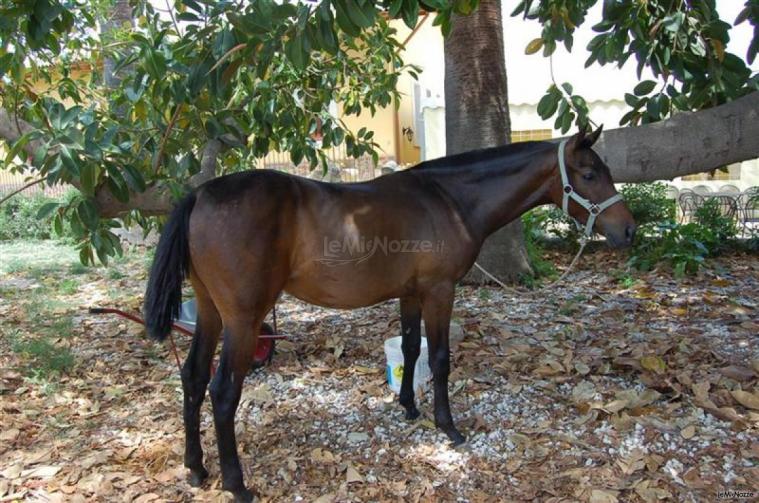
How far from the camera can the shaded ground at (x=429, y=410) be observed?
2.76 metres

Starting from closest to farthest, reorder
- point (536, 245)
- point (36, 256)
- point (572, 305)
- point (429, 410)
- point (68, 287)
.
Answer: point (429, 410) → point (572, 305) → point (68, 287) → point (536, 245) → point (36, 256)

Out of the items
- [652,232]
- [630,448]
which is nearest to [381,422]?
[630,448]

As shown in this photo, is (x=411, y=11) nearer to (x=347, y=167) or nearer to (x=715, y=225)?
(x=715, y=225)

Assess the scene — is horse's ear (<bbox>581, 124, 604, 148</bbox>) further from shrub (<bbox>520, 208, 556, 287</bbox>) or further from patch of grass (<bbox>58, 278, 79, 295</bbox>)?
patch of grass (<bbox>58, 278, 79, 295</bbox>)

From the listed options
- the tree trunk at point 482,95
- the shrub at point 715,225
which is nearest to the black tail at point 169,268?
the tree trunk at point 482,95

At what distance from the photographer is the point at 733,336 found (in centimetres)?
432

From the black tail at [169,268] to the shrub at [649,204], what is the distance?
22.2 ft

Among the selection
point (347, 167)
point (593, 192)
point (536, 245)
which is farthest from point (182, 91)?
point (347, 167)

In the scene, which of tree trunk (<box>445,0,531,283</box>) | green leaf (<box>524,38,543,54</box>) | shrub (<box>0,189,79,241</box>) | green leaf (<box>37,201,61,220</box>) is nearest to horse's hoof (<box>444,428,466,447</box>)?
green leaf (<box>37,201,61,220</box>)

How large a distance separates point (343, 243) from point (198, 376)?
104 centimetres

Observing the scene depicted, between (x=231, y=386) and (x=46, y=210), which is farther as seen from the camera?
(x=46, y=210)

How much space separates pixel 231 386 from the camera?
2717 millimetres

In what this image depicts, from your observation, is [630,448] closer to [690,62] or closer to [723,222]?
[690,62]

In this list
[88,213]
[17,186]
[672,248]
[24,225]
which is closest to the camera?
[88,213]
